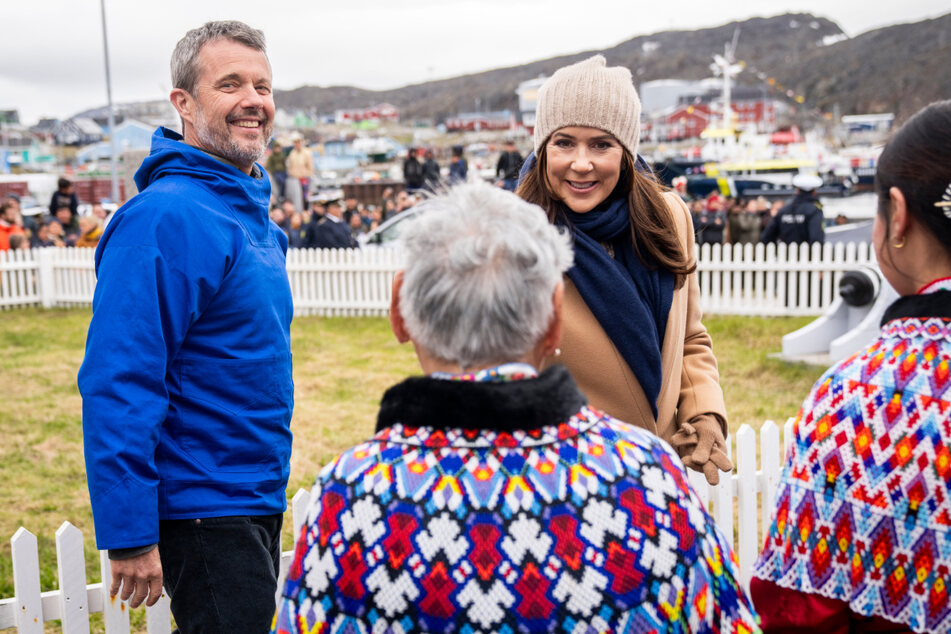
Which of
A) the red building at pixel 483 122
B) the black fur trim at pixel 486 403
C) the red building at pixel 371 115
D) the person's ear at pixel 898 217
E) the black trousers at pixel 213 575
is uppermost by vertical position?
the red building at pixel 371 115

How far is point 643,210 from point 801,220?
36.4 ft

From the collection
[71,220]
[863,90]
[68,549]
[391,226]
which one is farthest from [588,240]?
[863,90]

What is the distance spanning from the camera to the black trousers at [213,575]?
6.81 feet

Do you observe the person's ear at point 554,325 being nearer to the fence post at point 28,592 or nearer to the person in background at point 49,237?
the fence post at point 28,592

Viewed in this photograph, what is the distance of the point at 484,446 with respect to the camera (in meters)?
1.23

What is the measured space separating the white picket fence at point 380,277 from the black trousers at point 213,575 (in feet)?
29.0

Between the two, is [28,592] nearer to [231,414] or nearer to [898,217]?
[231,414]

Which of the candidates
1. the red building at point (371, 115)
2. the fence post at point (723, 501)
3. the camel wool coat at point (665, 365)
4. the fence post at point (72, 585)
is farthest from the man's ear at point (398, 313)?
the red building at point (371, 115)

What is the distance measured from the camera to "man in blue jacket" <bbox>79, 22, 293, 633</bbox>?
1956 millimetres

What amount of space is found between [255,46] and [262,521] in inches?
52.7

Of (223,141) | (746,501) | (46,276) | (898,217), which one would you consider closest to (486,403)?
(898,217)

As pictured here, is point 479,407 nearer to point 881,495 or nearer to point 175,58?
point 881,495

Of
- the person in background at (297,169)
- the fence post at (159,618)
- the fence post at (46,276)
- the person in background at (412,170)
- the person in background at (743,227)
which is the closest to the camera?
the fence post at (159,618)

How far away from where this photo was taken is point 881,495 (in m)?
1.43
